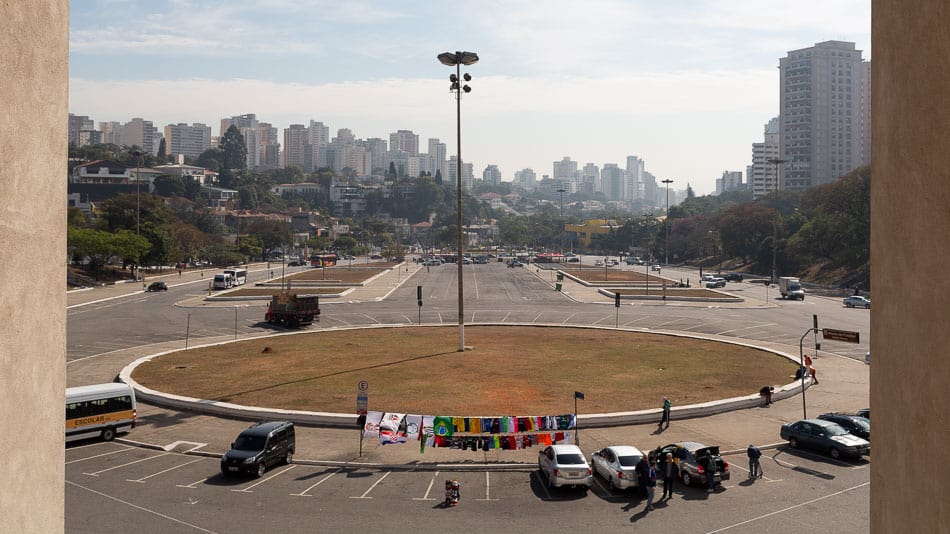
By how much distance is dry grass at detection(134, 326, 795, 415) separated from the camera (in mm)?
30938

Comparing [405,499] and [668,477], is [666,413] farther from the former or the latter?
[405,499]

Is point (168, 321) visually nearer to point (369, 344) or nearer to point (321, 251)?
point (369, 344)

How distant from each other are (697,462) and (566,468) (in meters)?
3.70

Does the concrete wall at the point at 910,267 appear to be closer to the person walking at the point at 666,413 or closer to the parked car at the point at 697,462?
the parked car at the point at 697,462

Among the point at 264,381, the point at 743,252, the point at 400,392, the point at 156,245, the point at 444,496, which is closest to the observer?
the point at 444,496

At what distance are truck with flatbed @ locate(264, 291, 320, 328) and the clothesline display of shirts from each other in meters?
32.2

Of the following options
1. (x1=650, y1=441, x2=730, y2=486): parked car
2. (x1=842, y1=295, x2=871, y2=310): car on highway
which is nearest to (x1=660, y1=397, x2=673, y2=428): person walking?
(x1=650, y1=441, x2=730, y2=486): parked car

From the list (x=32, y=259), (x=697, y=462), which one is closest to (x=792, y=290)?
(x=697, y=462)

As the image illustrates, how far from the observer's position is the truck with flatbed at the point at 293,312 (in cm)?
5491

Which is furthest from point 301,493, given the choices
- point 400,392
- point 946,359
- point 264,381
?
point 946,359

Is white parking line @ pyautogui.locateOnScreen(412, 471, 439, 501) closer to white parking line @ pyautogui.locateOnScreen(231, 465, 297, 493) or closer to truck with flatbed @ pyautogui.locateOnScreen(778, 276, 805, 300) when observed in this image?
white parking line @ pyautogui.locateOnScreen(231, 465, 297, 493)

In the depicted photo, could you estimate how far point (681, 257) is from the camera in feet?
570

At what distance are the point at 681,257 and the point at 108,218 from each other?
118 m

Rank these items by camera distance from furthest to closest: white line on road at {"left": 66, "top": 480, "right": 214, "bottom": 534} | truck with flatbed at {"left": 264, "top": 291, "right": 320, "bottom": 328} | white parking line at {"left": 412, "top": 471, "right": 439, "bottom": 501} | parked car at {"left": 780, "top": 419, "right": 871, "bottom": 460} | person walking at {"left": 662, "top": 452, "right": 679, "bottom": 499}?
1. truck with flatbed at {"left": 264, "top": 291, "right": 320, "bottom": 328}
2. parked car at {"left": 780, "top": 419, "right": 871, "bottom": 460}
3. person walking at {"left": 662, "top": 452, "right": 679, "bottom": 499}
4. white parking line at {"left": 412, "top": 471, "right": 439, "bottom": 501}
5. white line on road at {"left": 66, "top": 480, "right": 214, "bottom": 534}
